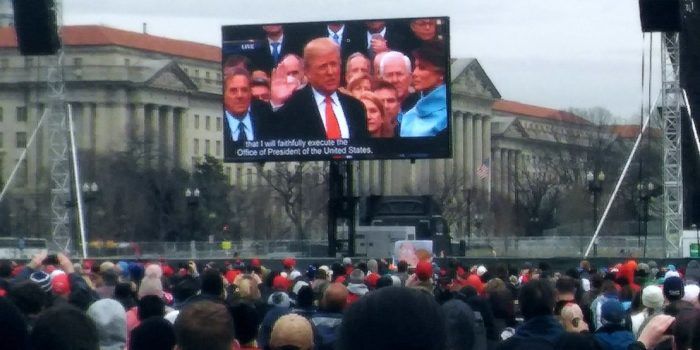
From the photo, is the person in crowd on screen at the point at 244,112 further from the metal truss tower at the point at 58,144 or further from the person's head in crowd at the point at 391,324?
the person's head in crowd at the point at 391,324

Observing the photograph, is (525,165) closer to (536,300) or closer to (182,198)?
(182,198)

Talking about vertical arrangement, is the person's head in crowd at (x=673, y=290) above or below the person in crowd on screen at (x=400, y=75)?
below

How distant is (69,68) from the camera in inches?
4680

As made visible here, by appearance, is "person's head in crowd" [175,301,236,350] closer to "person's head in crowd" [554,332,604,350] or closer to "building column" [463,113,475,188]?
"person's head in crowd" [554,332,604,350]

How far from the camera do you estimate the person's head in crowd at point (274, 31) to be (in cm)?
4434

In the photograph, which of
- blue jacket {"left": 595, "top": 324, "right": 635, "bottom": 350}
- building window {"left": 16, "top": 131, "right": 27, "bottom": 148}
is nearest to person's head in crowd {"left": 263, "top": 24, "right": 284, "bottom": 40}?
blue jacket {"left": 595, "top": 324, "right": 635, "bottom": 350}

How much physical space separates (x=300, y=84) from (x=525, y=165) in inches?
4068

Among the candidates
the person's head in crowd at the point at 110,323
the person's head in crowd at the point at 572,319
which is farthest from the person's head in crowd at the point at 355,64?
the person's head in crowd at the point at 110,323

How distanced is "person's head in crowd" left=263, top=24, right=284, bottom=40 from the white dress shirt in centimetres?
174

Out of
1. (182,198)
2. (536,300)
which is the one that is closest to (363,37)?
(536,300)

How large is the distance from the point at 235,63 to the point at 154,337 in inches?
1412

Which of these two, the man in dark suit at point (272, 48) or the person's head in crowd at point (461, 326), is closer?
the person's head in crowd at point (461, 326)

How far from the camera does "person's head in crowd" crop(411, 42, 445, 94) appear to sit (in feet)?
142

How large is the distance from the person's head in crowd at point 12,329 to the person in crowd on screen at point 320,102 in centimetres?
3691
